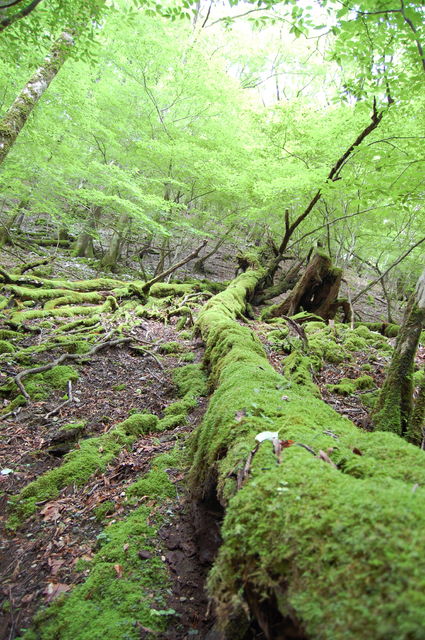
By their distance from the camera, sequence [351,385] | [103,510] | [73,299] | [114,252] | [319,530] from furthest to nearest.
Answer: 1. [114,252]
2. [73,299]
3. [351,385]
4. [103,510]
5. [319,530]

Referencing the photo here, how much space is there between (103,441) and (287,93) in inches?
1044

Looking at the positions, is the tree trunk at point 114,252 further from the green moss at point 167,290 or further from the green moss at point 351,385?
the green moss at point 351,385

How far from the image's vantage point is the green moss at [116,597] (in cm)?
195

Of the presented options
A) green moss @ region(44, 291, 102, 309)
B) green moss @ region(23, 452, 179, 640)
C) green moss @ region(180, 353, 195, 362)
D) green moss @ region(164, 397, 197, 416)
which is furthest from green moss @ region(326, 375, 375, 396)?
green moss @ region(44, 291, 102, 309)

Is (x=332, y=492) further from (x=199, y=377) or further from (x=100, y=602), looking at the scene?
(x=199, y=377)

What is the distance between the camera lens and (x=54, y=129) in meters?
9.70

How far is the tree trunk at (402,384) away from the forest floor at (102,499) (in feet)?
1.89

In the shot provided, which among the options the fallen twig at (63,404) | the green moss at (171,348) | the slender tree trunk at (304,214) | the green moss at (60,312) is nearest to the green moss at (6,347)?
the green moss at (60,312)

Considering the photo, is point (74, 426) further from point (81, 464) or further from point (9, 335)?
point (9, 335)

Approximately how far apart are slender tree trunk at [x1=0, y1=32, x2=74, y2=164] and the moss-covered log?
585cm

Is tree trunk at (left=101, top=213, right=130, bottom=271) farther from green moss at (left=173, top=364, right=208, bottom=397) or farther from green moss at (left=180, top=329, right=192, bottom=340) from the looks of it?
green moss at (left=173, top=364, right=208, bottom=397)

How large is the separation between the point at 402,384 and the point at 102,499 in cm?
356

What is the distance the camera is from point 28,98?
18.4ft

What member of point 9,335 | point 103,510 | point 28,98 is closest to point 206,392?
point 103,510
